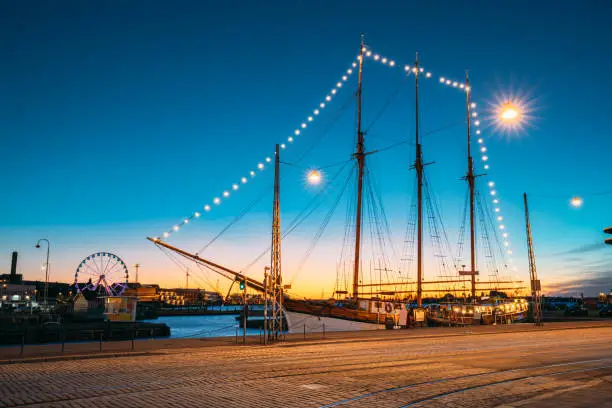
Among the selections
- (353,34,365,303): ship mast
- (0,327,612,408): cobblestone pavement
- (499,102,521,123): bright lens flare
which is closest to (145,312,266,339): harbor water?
(0,327,612,408): cobblestone pavement

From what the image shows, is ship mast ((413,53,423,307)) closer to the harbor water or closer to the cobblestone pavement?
A: the harbor water

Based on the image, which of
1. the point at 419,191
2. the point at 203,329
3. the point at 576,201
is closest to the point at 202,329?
the point at 203,329

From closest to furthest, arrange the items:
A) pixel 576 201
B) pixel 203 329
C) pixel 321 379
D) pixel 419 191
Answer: pixel 321 379, pixel 576 201, pixel 419 191, pixel 203 329

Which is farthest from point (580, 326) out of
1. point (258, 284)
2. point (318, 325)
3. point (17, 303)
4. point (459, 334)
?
point (17, 303)

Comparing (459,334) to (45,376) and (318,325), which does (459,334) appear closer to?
(318,325)

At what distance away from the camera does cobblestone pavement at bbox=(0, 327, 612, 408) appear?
1071 centimetres

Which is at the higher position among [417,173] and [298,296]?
[417,173]

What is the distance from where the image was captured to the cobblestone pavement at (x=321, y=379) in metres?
10.7

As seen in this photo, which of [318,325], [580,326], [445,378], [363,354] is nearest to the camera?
[445,378]

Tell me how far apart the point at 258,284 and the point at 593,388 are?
80.6 ft

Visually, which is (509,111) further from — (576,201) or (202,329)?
(202,329)

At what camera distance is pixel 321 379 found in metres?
13.7

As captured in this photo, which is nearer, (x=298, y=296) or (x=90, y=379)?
(x=90, y=379)

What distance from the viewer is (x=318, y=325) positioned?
3844cm
